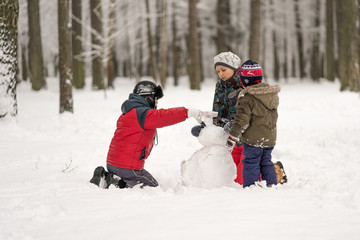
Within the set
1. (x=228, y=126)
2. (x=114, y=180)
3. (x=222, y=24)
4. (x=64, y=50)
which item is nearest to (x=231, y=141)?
(x=228, y=126)

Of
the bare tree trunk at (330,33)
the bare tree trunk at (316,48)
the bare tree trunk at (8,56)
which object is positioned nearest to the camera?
the bare tree trunk at (8,56)

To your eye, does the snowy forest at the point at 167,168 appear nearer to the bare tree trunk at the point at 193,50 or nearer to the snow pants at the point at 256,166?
the bare tree trunk at the point at 193,50

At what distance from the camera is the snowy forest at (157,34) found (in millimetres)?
8945

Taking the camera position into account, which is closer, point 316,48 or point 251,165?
point 251,165

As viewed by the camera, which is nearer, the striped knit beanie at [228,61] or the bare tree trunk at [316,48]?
the striped knit beanie at [228,61]

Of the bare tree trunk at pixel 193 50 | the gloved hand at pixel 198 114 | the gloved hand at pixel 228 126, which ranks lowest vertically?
the gloved hand at pixel 228 126

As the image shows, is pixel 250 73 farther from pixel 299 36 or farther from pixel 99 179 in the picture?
pixel 299 36

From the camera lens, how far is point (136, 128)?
3.62m

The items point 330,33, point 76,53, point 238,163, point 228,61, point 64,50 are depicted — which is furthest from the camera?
point 330,33

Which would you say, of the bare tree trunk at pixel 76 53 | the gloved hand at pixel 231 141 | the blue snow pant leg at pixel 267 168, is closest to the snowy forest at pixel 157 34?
the bare tree trunk at pixel 76 53

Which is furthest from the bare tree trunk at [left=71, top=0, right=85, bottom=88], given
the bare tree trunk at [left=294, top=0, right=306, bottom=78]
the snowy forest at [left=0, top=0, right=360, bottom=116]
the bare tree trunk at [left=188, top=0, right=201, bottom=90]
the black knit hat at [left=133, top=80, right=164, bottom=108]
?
the bare tree trunk at [left=294, top=0, right=306, bottom=78]

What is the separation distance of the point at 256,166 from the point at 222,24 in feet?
61.1

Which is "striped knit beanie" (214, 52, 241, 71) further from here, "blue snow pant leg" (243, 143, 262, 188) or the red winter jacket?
"blue snow pant leg" (243, 143, 262, 188)

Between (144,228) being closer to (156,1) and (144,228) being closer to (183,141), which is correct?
(183,141)
